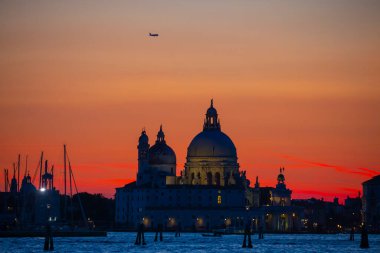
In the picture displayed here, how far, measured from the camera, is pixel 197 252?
125 metres

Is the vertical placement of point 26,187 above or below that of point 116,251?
above

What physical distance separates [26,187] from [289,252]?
67.2 meters

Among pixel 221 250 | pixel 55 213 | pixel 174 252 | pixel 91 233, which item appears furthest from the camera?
pixel 55 213

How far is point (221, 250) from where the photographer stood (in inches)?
5167

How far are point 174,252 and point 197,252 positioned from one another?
10.3 ft

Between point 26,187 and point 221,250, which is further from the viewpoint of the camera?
point 26,187

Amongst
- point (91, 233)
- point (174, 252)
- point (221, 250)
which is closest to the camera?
point (174, 252)

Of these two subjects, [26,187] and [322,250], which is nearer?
[322,250]

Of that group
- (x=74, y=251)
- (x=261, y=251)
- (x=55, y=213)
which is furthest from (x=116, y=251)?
(x=55, y=213)

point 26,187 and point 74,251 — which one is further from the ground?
point 26,187

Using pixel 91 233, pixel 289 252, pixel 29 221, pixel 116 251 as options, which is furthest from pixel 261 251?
pixel 29 221

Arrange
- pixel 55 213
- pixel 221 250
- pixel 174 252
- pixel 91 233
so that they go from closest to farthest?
1. pixel 174 252
2. pixel 221 250
3. pixel 91 233
4. pixel 55 213

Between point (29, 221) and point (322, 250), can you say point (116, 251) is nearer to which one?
point (322, 250)

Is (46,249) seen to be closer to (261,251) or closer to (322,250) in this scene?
(261,251)
